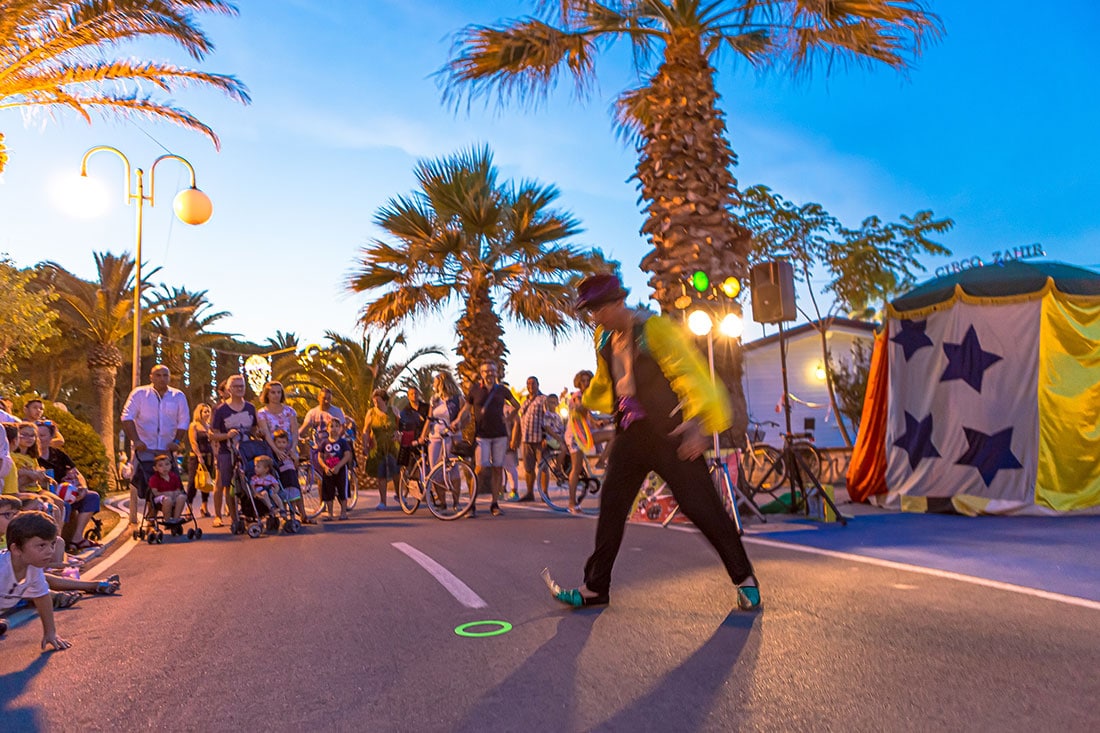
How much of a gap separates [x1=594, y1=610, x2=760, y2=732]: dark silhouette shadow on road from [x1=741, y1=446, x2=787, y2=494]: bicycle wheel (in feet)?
25.2

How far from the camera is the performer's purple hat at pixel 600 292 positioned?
17.7ft

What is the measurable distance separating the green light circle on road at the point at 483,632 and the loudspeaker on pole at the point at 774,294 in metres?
6.95

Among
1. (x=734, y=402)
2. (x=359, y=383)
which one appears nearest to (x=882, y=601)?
(x=734, y=402)

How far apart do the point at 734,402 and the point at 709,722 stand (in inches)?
368

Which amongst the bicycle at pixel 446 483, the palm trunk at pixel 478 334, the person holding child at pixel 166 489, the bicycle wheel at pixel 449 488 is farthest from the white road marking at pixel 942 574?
the palm trunk at pixel 478 334

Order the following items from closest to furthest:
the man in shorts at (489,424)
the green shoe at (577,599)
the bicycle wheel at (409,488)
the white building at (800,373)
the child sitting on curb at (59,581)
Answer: the green shoe at (577,599), the child sitting on curb at (59,581), the man in shorts at (489,424), the bicycle wheel at (409,488), the white building at (800,373)

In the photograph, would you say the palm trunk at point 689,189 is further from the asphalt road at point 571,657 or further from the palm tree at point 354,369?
the palm tree at point 354,369

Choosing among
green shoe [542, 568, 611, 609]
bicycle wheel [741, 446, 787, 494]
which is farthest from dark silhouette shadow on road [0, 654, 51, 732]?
bicycle wheel [741, 446, 787, 494]

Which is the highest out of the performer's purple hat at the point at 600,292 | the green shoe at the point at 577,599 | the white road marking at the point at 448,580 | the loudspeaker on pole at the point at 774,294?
the loudspeaker on pole at the point at 774,294

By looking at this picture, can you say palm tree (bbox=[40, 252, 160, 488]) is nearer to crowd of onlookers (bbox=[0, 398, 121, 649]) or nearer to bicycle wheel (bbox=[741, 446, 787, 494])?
A: crowd of onlookers (bbox=[0, 398, 121, 649])

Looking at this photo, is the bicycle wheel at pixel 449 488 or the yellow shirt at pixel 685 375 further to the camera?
the bicycle wheel at pixel 449 488

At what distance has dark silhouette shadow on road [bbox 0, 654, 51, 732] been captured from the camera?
11.8 ft

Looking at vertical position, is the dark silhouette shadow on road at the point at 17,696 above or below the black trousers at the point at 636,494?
below

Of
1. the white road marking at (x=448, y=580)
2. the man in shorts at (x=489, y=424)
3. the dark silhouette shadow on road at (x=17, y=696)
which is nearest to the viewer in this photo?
the dark silhouette shadow on road at (x=17, y=696)
